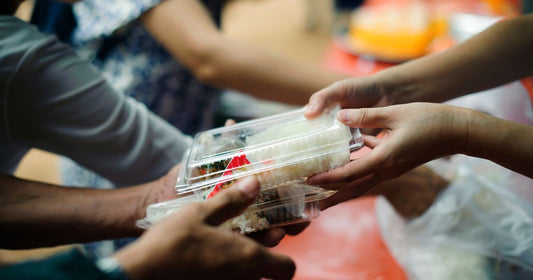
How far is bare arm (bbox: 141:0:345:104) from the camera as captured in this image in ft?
2.99

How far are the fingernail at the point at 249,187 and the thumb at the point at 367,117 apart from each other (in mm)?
202

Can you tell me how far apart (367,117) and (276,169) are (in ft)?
0.58

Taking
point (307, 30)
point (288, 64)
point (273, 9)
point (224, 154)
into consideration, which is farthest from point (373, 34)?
point (273, 9)

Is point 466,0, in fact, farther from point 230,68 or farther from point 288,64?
point 230,68

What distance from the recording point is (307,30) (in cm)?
415

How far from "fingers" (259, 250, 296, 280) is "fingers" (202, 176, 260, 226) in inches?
3.0

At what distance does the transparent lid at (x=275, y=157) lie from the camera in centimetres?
58

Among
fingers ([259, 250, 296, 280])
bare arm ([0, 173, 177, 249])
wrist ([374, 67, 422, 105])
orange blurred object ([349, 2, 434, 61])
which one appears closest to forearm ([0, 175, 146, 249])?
bare arm ([0, 173, 177, 249])

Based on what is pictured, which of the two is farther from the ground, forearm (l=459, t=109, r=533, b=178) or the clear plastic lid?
forearm (l=459, t=109, r=533, b=178)

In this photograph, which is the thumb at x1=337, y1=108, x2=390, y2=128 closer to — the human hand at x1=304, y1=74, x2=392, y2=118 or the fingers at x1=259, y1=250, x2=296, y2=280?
the human hand at x1=304, y1=74, x2=392, y2=118

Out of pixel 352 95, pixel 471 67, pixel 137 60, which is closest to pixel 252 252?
pixel 352 95

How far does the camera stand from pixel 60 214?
71 centimetres

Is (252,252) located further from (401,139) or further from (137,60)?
(137,60)

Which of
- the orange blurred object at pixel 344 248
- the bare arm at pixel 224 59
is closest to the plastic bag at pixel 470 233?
the orange blurred object at pixel 344 248
